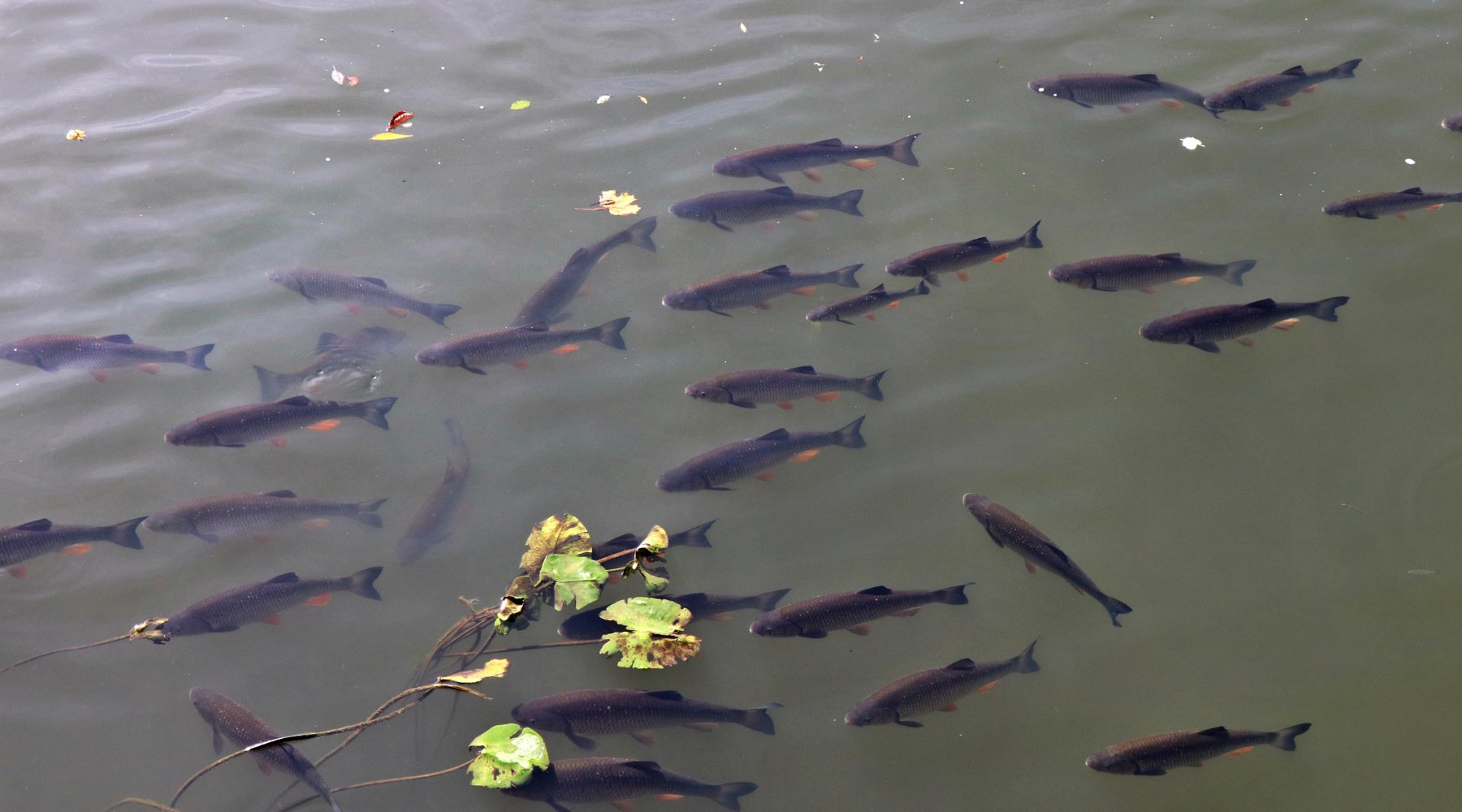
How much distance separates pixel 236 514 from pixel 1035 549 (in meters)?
4.32

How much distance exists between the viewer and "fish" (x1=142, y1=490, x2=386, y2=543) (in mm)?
4422

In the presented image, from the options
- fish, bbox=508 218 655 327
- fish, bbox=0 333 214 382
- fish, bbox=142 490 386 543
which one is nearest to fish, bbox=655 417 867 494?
fish, bbox=508 218 655 327

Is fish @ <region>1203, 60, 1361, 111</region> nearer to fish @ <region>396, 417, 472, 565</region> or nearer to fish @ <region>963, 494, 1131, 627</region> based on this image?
fish @ <region>963, 494, 1131, 627</region>

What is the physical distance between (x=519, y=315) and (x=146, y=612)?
2.67 m

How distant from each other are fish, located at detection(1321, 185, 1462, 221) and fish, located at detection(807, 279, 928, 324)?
299 cm

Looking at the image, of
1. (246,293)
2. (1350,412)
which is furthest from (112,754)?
(1350,412)

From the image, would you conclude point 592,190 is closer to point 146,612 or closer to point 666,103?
point 666,103

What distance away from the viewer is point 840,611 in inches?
160

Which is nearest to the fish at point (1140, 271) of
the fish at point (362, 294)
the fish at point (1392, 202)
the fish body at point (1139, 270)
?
the fish body at point (1139, 270)

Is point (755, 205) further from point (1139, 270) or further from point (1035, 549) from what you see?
point (1035, 549)

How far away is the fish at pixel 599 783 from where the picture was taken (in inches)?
142

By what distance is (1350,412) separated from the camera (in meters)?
4.84

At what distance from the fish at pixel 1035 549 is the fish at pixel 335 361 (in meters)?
3.95

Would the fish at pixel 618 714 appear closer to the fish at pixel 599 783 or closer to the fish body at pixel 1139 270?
the fish at pixel 599 783
